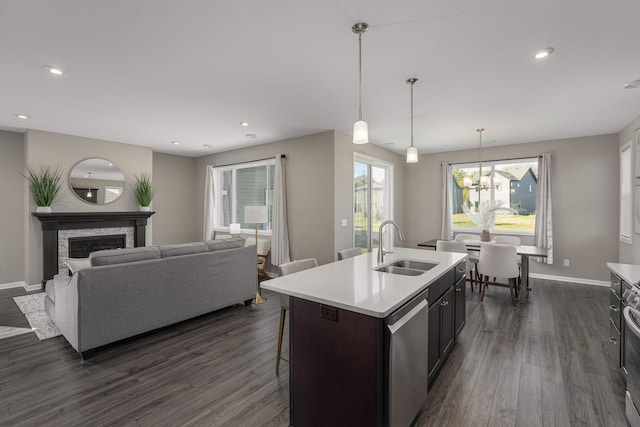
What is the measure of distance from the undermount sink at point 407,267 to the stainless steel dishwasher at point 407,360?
578 mm

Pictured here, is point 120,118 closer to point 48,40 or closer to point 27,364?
point 48,40

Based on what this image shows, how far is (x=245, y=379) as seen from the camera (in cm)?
242

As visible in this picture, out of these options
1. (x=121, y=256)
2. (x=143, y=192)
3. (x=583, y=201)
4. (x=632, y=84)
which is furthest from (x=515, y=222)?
(x=143, y=192)

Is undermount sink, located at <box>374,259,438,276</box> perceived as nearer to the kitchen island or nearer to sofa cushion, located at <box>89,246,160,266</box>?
the kitchen island

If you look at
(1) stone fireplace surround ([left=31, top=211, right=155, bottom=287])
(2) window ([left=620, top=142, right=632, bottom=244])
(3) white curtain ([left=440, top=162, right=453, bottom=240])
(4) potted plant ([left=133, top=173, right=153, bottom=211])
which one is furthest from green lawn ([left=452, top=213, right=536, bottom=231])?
(1) stone fireplace surround ([left=31, top=211, right=155, bottom=287])

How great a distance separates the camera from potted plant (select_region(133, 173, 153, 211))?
19.8 feet

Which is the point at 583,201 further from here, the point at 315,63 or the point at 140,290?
the point at 140,290

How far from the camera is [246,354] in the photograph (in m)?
2.82

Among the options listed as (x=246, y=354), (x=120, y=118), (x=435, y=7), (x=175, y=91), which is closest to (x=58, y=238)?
(x=120, y=118)

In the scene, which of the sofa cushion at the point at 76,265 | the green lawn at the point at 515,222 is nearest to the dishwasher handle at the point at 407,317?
the sofa cushion at the point at 76,265

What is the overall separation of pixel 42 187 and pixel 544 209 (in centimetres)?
865

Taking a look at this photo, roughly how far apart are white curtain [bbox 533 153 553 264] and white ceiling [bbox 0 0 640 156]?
0.99 m

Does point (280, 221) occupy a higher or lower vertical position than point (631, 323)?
higher

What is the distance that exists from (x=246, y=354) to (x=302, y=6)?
287 cm
